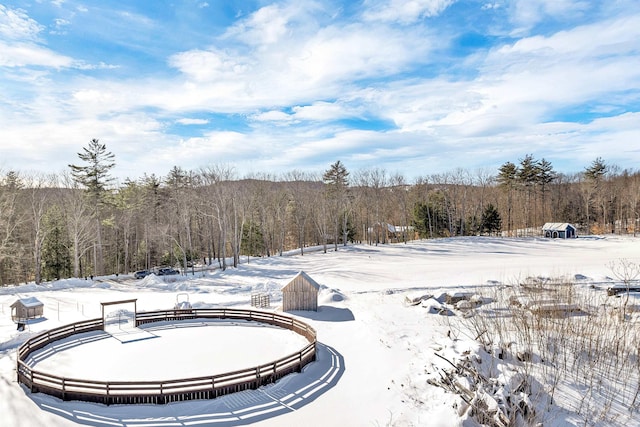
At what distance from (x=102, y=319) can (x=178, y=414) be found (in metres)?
12.9

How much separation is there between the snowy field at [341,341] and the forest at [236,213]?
8.83 m

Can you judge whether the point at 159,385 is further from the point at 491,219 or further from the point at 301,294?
the point at 491,219

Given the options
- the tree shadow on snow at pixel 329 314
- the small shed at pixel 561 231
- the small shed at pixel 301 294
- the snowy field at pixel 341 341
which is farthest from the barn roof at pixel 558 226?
the small shed at pixel 301 294

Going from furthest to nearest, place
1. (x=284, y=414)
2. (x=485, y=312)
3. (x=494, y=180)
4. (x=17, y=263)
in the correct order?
(x=494, y=180) → (x=17, y=263) → (x=485, y=312) → (x=284, y=414)

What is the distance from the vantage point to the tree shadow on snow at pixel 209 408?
12.3m

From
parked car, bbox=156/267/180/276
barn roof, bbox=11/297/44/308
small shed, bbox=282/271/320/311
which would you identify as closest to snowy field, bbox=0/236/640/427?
small shed, bbox=282/271/320/311

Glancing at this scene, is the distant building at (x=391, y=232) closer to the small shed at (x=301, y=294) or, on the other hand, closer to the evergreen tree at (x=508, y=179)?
the evergreen tree at (x=508, y=179)

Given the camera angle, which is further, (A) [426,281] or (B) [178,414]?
(A) [426,281]

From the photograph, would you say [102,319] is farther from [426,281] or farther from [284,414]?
[426,281]

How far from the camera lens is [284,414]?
1248 cm

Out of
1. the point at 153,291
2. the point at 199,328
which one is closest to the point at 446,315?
the point at 199,328

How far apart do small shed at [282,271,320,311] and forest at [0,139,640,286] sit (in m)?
20.5

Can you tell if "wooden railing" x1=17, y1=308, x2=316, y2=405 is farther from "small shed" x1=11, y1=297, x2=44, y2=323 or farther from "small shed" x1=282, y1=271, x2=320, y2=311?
"small shed" x1=11, y1=297, x2=44, y2=323

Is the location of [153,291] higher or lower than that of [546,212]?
lower
